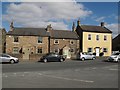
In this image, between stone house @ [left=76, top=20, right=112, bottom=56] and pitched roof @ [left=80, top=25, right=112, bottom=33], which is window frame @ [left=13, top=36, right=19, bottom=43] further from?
pitched roof @ [left=80, top=25, right=112, bottom=33]

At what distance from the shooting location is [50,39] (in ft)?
179

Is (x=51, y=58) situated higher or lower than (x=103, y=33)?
lower

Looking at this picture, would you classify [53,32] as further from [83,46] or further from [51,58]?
[51,58]

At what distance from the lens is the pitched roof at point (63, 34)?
5561cm

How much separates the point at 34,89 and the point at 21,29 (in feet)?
149

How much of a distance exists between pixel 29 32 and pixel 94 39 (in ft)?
52.4

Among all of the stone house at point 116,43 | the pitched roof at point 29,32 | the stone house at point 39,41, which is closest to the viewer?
the stone house at point 39,41

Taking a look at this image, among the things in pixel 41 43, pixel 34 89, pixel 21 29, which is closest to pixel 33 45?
pixel 41 43

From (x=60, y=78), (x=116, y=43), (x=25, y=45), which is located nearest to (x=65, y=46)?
A: (x=25, y=45)

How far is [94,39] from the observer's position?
191 feet

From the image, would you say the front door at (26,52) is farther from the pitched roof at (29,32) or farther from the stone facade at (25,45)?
the pitched roof at (29,32)

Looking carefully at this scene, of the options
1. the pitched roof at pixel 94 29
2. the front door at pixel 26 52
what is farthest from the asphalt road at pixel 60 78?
the pitched roof at pixel 94 29

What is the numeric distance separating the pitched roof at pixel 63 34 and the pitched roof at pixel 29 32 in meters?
2.18

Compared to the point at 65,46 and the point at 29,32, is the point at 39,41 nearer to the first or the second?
the point at 29,32
